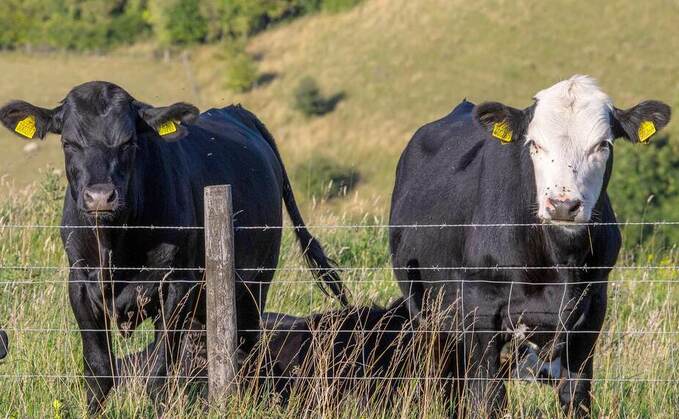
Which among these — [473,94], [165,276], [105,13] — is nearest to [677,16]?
[473,94]

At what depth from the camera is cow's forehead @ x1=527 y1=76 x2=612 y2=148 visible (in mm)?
6426

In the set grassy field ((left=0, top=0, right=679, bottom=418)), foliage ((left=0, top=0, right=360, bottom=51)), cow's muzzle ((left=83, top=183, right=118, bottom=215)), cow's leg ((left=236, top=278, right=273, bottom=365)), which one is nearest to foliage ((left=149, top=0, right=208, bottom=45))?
foliage ((left=0, top=0, right=360, bottom=51))

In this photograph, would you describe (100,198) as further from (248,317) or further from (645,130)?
(645,130)

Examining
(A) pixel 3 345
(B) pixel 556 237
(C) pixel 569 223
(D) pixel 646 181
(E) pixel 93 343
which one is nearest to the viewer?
(A) pixel 3 345

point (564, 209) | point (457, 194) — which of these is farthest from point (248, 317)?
point (564, 209)

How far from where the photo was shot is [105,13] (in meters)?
101

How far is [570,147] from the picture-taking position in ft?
20.9

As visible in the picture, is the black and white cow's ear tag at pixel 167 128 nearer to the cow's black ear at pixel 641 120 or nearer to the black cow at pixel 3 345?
the black cow at pixel 3 345

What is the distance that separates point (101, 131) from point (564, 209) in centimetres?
267

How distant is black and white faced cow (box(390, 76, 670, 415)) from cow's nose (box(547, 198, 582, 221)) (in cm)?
6

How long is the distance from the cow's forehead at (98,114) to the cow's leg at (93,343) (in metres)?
0.85

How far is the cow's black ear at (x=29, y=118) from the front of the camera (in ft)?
22.8

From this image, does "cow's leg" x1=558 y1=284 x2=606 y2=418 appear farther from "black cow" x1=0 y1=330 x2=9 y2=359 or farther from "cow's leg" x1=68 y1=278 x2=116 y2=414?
"black cow" x1=0 y1=330 x2=9 y2=359

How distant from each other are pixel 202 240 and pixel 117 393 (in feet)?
4.17
